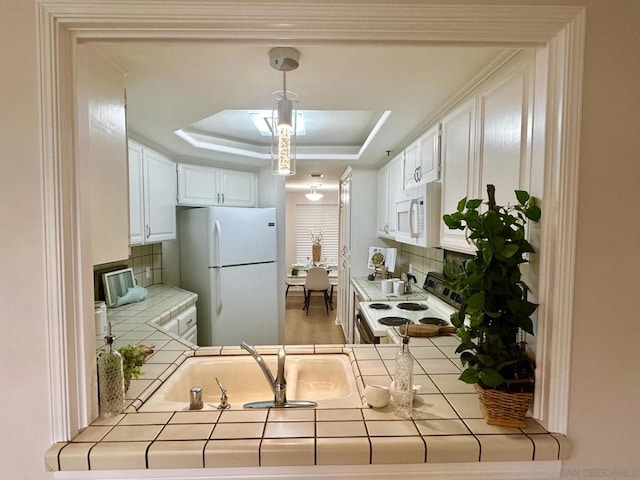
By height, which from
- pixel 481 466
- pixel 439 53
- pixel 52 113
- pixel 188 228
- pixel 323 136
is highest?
pixel 323 136

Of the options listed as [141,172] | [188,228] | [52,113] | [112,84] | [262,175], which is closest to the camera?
[52,113]

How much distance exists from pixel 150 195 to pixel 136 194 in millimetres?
206

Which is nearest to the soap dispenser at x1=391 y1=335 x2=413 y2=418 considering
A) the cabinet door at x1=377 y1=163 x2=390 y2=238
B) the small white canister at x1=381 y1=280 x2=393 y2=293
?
the small white canister at x1=381 y1=280 x2=393 y2=293

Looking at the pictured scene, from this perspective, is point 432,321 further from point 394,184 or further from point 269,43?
point 269,43

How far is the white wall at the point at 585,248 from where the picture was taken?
861mm

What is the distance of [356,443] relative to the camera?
88 cm

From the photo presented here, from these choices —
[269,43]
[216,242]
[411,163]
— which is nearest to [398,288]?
[411,163]

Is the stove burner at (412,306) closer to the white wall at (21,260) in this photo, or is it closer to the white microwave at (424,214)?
the white microwave at (424,214)

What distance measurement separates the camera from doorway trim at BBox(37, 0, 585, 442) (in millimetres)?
854

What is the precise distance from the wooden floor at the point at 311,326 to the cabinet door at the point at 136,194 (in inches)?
93.9

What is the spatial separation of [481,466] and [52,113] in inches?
60.3

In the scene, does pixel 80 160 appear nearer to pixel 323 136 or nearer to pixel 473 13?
pixel 473 13

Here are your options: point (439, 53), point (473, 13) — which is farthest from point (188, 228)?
point (473, 13)

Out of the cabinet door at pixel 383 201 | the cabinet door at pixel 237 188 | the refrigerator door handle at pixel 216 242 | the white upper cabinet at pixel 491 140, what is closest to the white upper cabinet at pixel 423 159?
the white upper cabinet at pixel 491 140
